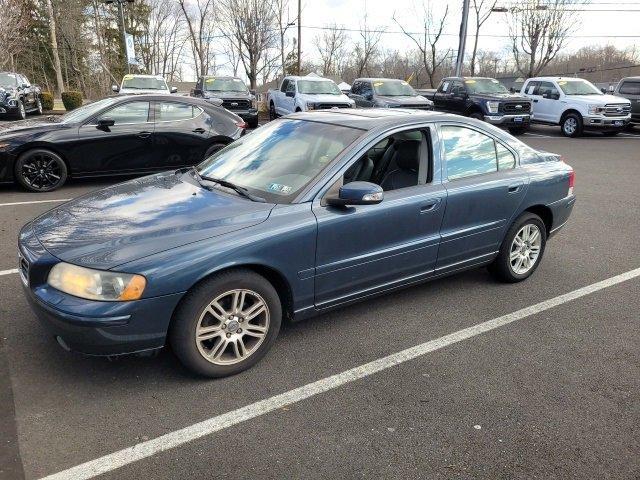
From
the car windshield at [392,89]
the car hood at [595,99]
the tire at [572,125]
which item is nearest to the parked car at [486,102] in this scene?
the tire at [572,125]

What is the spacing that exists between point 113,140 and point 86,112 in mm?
658

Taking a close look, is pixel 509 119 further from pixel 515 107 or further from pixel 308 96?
pixel 308 96

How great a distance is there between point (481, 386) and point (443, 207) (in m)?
1.36

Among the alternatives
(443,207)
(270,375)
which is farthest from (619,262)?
(270,375)

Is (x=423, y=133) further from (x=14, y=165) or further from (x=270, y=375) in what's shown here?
(x=14, y=165)

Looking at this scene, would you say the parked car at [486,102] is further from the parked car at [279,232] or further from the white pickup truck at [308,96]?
the parked car at [279,232]

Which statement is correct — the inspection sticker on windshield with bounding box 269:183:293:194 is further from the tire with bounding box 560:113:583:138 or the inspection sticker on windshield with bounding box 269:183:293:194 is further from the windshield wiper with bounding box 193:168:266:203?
the tire with bounding box 560:113:583:138

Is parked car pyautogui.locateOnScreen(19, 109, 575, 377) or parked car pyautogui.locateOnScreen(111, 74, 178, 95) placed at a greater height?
parked car pyautogui.locateOnScreen(111, 74, 178, 95)

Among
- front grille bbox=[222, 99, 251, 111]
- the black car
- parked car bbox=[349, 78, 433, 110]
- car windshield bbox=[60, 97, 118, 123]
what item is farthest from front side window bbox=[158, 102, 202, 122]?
parked car bbox=[349, 78, 433, 110]

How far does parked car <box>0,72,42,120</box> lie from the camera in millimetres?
15429

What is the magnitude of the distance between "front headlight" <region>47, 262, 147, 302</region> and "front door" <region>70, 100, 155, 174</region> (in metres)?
5.46

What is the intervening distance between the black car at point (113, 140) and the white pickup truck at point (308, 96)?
7.29 metres

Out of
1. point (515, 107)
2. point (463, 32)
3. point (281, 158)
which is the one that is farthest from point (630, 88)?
point (281, 158)

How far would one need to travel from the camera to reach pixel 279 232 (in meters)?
3.05
